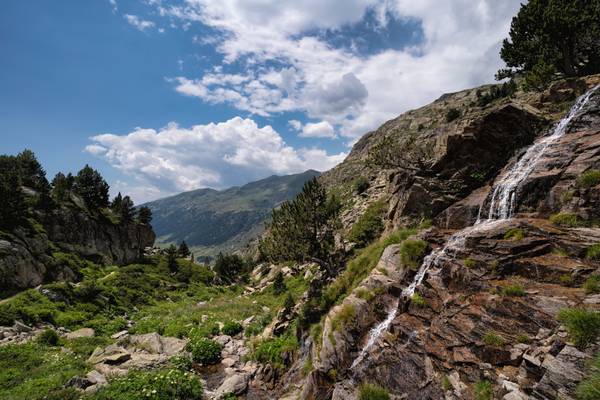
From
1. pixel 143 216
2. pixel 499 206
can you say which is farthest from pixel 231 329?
pixel 143 216

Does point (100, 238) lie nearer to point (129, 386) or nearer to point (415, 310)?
point (129, 386)

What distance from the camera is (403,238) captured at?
20.8 metres

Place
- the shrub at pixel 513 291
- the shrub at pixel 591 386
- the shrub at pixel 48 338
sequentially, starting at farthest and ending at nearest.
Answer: the shrub at pixel 48 338 < the shrub at pixel 513 291 < the shrub at pixel 591 386

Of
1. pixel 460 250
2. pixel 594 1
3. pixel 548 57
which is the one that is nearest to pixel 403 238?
pixel 460 250

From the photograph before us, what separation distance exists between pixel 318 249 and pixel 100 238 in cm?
5206

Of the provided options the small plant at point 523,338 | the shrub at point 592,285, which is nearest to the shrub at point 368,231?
the shrub at point 592,285

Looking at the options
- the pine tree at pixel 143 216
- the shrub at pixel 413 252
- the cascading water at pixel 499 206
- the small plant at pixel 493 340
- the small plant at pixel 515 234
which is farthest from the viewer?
the pine tree at pixel 143 216

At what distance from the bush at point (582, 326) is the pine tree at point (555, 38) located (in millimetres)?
32061

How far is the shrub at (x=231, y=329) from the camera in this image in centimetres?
3122

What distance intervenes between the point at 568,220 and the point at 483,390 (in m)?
9.27

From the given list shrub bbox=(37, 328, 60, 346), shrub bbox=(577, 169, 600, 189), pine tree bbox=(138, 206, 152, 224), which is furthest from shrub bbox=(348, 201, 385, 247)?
pine tree bbox=(138, 206, 152, 224)

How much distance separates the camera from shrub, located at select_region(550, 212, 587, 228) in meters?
13.2

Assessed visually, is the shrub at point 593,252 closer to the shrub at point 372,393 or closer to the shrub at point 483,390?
the shrub at point 483,390

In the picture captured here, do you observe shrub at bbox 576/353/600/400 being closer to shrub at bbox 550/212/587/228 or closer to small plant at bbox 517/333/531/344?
small plant at bbox 517/333/531/344
